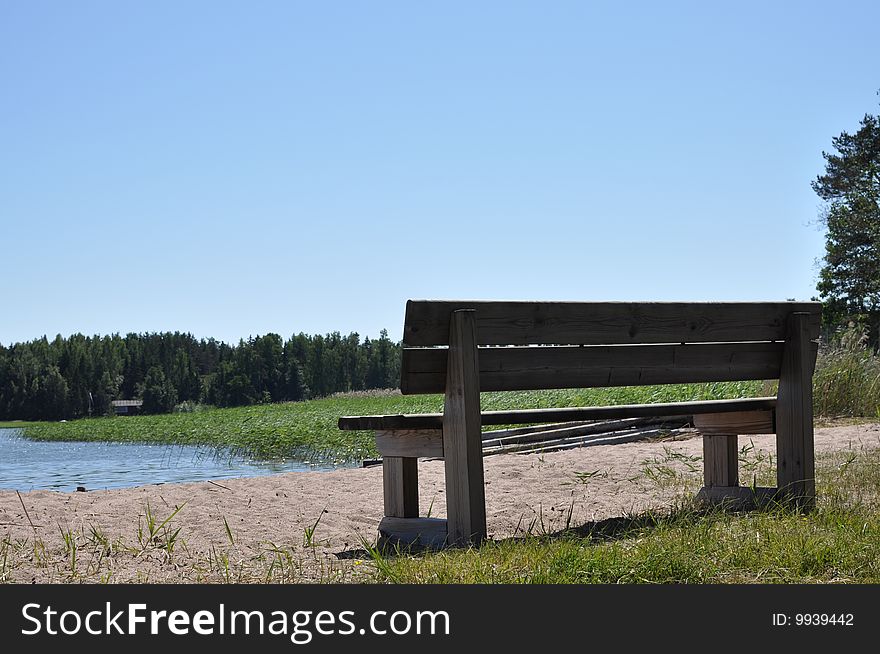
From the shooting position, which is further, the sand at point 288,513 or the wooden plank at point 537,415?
the wooden plank at point 537,415

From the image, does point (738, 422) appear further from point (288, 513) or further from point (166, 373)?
point (166, 373)

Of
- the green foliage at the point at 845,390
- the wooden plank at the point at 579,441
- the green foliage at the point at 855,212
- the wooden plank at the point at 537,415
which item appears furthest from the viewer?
the green foliage at the point at 855,212

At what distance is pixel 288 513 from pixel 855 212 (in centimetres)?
3840

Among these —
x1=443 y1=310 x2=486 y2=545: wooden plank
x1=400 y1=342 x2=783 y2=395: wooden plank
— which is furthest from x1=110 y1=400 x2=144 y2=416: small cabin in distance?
x1=443 y1=310 x2=486 y2=545: wooden plank

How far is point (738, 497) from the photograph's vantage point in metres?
5.72

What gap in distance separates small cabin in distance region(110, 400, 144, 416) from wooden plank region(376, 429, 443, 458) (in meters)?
99.6

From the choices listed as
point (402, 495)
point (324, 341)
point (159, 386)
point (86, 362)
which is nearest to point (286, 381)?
point (324, 341)

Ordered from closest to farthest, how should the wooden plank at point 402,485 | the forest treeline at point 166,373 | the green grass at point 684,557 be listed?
1. the green grass at point 684,557
2. the wooden plank at point 402,485
3. the forest treeline at point 166,373

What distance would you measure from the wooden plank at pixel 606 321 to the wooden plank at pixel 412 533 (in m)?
1.11

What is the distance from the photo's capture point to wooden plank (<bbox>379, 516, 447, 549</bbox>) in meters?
4.83

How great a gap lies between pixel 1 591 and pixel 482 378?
2444 millimetres

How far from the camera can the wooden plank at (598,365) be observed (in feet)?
15.1

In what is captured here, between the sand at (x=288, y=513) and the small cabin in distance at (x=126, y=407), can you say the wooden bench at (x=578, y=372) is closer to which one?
the sand at (x=288, y=513)

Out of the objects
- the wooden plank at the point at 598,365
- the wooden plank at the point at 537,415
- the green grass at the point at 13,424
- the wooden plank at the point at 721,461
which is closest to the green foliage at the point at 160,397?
the green grass at the point at 13,424
